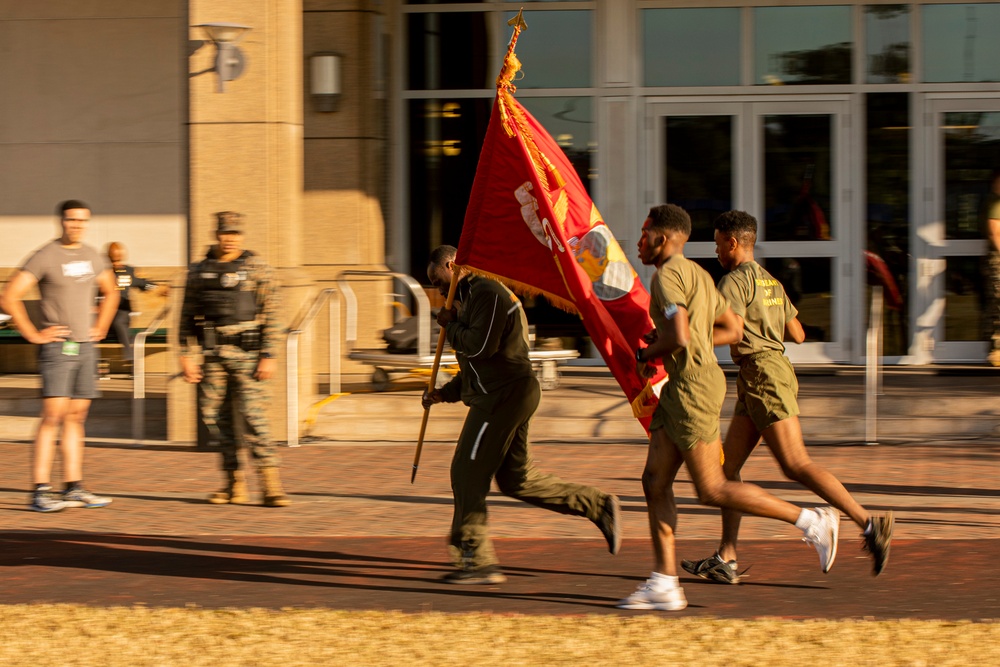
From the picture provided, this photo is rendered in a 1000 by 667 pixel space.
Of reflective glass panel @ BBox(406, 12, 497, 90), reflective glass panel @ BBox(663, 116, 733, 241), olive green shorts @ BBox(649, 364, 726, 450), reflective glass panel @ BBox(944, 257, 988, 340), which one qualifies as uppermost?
reflective glass panel @ BBox(406, 12, 497, 90)

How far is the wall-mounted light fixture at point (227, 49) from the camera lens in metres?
11.3

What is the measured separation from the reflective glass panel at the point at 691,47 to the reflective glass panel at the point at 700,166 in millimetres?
440

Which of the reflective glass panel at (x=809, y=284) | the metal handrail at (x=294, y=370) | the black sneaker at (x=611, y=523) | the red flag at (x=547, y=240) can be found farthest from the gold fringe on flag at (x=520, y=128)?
the reflective glass panel at (x=809, y=284)

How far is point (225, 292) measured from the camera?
28.6ft

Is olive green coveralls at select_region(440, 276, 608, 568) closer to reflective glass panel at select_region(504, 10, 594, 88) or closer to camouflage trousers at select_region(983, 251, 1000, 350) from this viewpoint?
camouflage trousers at select_region(983, 251, 1000, 350)

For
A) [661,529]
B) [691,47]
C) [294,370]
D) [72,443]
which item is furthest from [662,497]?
[691,47]

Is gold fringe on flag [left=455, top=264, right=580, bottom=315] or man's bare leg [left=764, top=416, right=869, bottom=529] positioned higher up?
gold fringe on flag [left=455, top=264, right=580, bottom=315]

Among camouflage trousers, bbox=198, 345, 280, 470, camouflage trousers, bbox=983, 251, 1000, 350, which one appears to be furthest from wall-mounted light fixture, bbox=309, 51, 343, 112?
camouflage trousers, bbox=983, 251, 1000, 350

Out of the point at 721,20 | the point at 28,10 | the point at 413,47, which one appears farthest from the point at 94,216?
the point at 721,20

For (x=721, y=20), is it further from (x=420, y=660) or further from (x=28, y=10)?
(x=420, y=660)

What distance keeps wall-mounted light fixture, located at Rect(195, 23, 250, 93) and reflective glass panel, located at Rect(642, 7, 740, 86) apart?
509 centimetres

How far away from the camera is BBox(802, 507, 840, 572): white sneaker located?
617cm

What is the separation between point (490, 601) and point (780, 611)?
129cm

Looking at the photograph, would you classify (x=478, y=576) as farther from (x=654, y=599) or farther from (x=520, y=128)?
(x=520, y=128)
